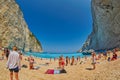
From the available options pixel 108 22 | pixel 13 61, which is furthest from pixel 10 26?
pixel 13 61

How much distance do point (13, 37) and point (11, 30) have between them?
2747 millimetres

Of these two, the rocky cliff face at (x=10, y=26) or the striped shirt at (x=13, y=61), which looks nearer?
the striped shirt at (x=13, y=61)

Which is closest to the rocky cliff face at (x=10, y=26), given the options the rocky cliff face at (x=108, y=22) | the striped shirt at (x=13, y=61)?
the rocky cliff face at (x=108, y=22)

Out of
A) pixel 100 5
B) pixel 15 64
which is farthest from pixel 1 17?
pixel 15 64

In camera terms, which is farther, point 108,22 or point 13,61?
point 108,22

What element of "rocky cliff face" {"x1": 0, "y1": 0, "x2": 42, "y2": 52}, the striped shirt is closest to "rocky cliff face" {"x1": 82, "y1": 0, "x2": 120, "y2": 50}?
"rocky cliff face" {"x1": 0, "y1": 0, "x2": 42, "y2": 52}

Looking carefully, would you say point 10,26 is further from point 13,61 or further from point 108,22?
point 13,61

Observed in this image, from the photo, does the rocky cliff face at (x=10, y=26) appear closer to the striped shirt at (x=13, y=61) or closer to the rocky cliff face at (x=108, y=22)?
the rocky cliff face at (x=108, y=22)

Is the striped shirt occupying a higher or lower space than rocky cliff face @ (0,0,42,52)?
lower

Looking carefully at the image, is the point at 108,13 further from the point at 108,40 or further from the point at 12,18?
the point at 12,18

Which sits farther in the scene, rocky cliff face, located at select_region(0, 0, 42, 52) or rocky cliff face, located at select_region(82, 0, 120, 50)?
rocky cliff face, located at select_region(0, 0, 42, 52)

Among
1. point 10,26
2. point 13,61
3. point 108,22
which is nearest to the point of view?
point 13,61

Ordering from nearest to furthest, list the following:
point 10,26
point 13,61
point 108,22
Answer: point 13,61 < point 108,22 < point 10,26

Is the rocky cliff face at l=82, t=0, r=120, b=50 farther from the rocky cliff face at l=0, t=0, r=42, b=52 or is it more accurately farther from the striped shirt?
the striped shirt
